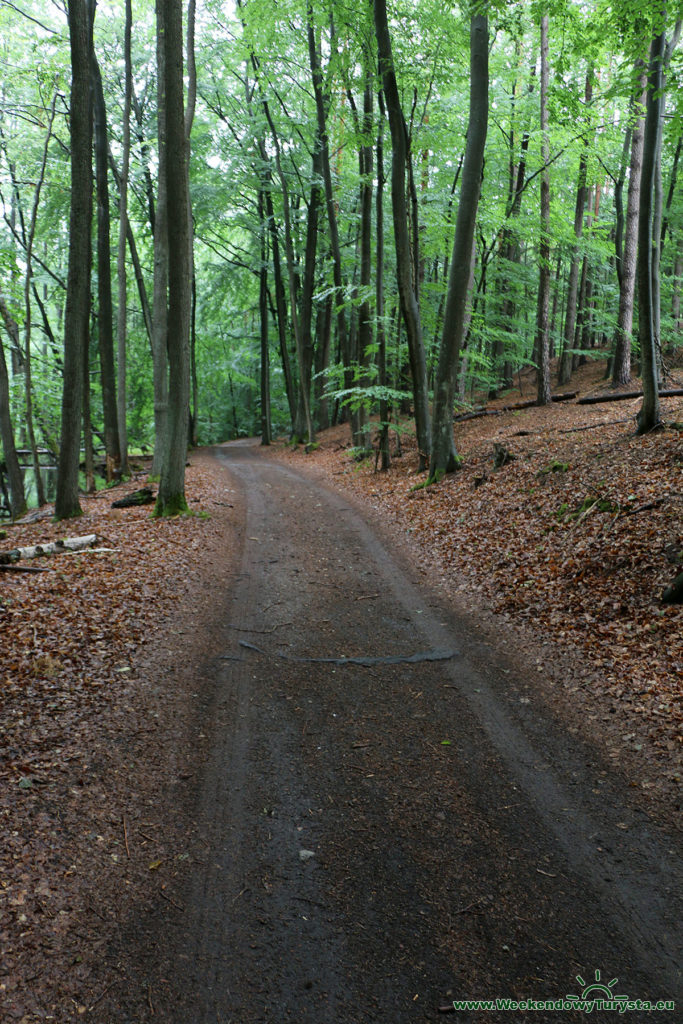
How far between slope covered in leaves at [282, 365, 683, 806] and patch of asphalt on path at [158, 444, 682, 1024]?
0.54m

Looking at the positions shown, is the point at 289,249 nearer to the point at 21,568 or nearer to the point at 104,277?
the point at 104,277

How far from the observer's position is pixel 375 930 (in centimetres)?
302

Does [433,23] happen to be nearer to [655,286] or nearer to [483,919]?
[655,286]

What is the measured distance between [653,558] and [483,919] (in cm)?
469

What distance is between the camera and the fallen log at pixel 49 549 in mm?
8773

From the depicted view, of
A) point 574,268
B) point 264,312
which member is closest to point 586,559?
point 574,268

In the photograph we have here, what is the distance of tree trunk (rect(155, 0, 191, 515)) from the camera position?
33.9 ft

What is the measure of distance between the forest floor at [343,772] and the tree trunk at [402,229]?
6.83 m

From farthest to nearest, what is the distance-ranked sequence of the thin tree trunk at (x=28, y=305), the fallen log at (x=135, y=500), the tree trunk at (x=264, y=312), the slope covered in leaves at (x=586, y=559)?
the tree trunk at (x=264, y=312) → the thin tree trunk at (x=28, y=305) → the fallen log at (x=135, y=500) → the slope covered in leaves at (x=586, y=559)

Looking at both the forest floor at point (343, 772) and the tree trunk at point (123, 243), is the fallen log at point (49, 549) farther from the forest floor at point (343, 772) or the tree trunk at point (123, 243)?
the tree trunk at point (123, 243)

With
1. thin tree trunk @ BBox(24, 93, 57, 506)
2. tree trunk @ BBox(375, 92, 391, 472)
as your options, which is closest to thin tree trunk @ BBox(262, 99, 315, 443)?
tree trunk @ BBox(375, 92, 391, 472)

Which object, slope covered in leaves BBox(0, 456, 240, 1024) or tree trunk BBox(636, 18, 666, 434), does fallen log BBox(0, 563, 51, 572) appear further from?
tree trunk BBox(636, 18, 666, 434)

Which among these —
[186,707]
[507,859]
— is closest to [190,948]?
[507,859]

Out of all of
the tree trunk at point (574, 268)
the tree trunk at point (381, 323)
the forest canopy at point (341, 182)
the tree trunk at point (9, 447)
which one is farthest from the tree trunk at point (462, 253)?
the tree trunk at point (9, 447)
